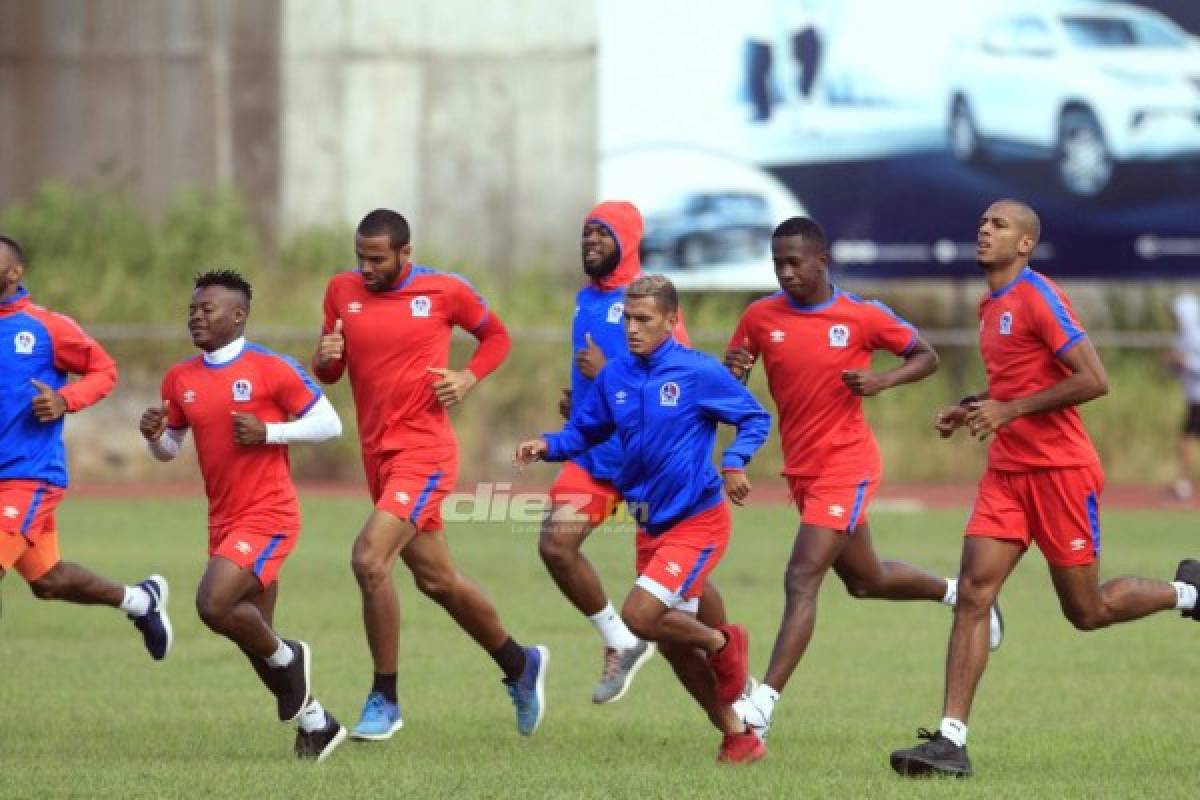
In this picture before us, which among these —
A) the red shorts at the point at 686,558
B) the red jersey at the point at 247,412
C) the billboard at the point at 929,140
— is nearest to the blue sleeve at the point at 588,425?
the red shorts at the point at 686,558

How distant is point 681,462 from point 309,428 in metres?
1.72

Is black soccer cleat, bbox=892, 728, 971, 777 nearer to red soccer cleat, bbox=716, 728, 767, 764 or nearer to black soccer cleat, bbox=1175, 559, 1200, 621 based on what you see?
red soccer cleat, bbox=716, 728, 767, 764

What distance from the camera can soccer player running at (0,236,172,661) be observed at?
10.9 metres

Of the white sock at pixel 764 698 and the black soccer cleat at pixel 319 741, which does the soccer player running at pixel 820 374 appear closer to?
the white sock at pixel 764 698

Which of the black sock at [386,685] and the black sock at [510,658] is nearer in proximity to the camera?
the black sock at [386,685]

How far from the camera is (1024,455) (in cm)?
962

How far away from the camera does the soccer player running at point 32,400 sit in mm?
10875

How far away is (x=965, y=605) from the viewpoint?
9.55 meters

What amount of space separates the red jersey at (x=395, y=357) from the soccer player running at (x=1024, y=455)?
2725mm

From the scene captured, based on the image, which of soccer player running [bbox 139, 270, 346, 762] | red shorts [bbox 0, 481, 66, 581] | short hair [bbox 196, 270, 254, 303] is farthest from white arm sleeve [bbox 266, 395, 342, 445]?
red shorts [bbox 0, 481, 66, 581]

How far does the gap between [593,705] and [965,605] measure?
2.91 meters

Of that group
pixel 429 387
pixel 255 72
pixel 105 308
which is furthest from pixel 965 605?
pixel 255 72

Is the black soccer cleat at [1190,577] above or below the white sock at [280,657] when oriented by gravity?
above

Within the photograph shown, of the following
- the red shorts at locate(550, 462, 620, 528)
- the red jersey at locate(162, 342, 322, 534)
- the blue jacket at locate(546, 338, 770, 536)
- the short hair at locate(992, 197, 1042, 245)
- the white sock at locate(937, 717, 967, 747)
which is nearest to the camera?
the white sock at locate(937, 717, 967, 747)
